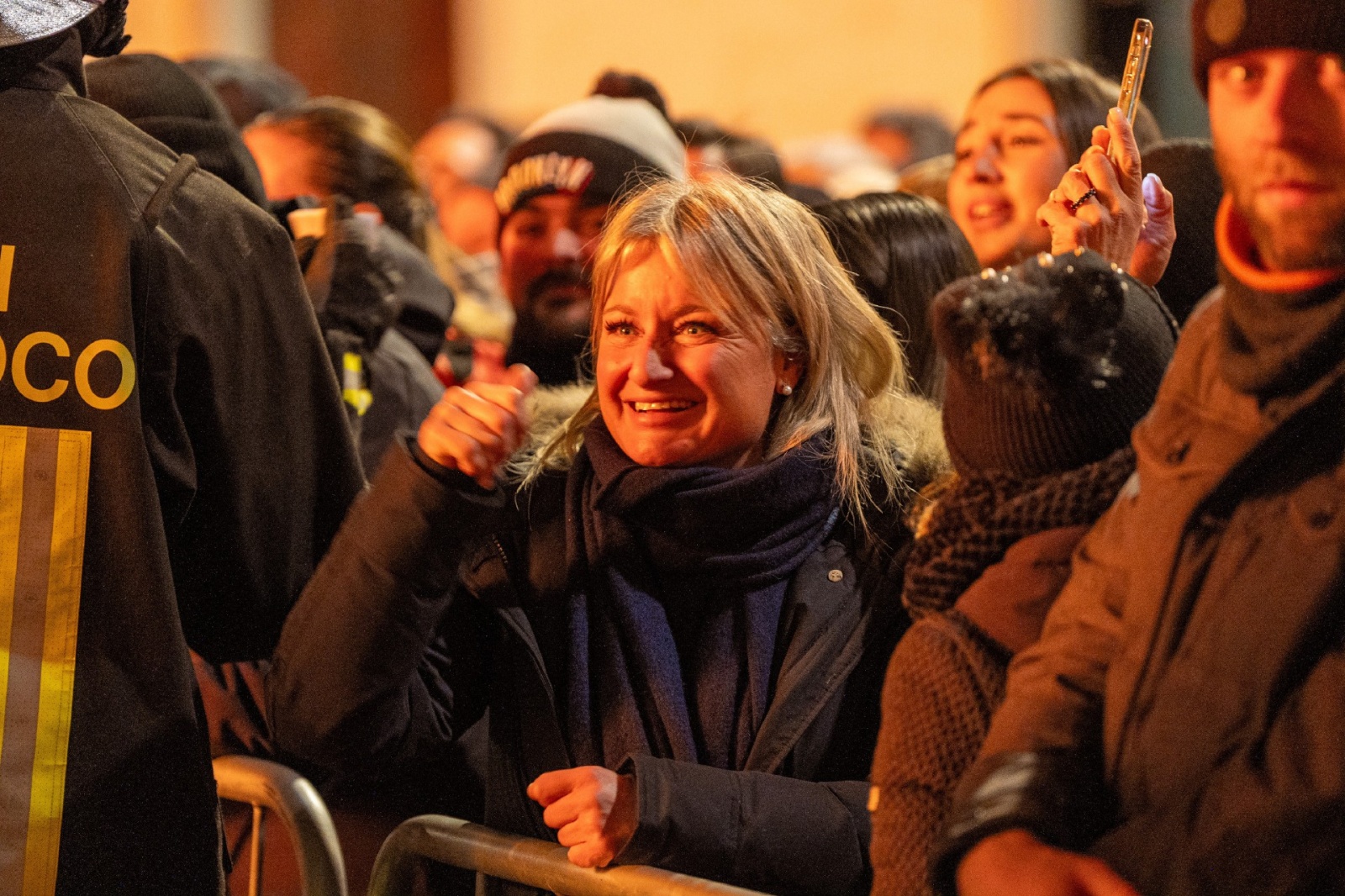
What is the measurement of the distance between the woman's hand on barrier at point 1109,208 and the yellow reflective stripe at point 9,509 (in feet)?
4.21

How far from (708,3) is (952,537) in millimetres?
8880

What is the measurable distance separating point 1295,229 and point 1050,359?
25cm

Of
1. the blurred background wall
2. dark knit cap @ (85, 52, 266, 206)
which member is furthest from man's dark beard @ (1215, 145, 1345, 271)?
the blurred background wall

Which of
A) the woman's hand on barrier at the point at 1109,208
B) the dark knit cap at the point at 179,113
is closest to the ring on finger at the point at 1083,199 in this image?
the woman's hand on barrier at the point at 1109,208

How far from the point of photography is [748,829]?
6.75ft

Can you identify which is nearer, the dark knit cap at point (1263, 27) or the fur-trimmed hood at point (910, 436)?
the dark knit cap at point (1263, 27)

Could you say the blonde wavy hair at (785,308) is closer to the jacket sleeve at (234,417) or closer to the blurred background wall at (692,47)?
the jacket sleeve at (234,417)

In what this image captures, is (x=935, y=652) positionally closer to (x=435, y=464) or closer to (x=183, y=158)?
(x=435, y=464)

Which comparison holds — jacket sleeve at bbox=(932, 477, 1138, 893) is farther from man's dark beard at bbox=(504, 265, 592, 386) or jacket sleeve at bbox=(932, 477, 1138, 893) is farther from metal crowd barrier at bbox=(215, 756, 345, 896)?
man's dark beard at bbox=(504, 265, 592, 386)

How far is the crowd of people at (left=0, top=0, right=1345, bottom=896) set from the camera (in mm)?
1348

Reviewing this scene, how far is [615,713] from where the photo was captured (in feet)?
7.30

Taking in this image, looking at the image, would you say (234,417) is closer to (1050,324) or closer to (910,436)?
(910,436)

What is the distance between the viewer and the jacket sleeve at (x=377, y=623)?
2.04 meters

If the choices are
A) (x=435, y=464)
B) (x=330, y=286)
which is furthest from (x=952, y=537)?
(x=330, y=286)
